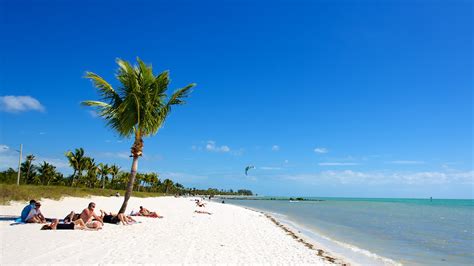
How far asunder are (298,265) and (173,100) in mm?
10201

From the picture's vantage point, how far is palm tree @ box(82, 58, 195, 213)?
50.6 feet

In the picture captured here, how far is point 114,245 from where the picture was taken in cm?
972

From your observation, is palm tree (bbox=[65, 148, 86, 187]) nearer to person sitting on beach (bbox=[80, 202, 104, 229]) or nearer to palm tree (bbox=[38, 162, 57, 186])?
palm tree (bbox=[38, 162, 57, 186])

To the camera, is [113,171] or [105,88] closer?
[105,88]

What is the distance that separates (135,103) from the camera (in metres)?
15.6

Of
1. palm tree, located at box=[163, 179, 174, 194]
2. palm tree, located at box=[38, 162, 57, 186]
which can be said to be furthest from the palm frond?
palm tree, located at box=[163, 179, 174, 194]

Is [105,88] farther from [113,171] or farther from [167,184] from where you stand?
[167,184]

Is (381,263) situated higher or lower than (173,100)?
lower

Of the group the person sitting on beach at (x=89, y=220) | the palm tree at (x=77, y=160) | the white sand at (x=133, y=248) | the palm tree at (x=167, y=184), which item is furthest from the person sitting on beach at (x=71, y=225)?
the palm tree at (x=167, y=184)

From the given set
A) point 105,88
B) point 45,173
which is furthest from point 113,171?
point 105,88

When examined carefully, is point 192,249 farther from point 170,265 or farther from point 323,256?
point 323,256

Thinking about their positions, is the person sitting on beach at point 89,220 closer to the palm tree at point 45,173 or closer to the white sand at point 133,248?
the white sand at point 133,248

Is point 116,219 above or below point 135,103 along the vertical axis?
below

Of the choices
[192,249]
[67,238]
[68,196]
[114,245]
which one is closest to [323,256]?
[192,249]
